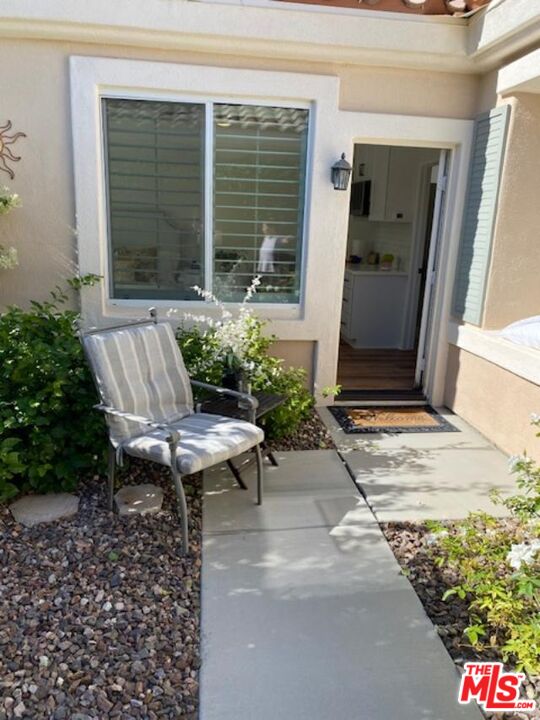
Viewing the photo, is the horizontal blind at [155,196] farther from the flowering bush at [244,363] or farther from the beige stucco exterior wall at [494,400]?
the beige stucco exterior wall at [494,400]

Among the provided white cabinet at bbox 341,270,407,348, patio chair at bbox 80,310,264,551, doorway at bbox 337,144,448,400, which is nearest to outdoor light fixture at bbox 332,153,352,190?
patio chair at bbox 80,310,264,551

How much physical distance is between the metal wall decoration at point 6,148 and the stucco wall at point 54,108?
0.14ft

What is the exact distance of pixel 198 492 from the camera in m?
3.31

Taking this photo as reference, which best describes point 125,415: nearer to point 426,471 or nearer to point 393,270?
point 426,471

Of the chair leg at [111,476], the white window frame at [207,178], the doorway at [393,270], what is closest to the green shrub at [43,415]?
the chair leg at [111,476]

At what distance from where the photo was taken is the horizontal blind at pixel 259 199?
4297 mm

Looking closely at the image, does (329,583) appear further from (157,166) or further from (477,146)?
(477,146)

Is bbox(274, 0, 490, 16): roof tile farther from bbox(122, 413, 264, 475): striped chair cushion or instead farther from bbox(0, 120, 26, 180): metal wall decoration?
bbox(122, 413, 264, 475): striped chair cushion

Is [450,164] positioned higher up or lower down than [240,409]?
higher up

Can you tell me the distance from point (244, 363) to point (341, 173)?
1.74 metres

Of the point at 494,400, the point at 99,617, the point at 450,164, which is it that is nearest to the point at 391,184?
the point at 450,164

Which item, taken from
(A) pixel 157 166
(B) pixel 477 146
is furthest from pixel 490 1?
(A) pixel 157 166

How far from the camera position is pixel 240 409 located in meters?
3.55

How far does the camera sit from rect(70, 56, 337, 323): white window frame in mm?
3947
